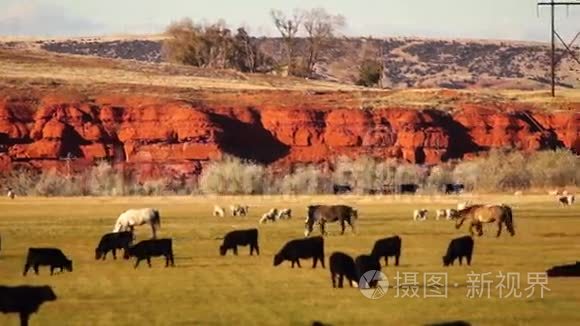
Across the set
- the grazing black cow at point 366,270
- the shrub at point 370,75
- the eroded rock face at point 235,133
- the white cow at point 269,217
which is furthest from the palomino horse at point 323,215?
the shrub at point 370,75

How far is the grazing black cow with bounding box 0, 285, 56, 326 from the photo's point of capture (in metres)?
22.6

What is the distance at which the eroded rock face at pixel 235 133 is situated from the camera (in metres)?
104

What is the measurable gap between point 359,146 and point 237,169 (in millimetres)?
17945

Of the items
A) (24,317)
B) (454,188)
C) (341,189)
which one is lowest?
(454,188)

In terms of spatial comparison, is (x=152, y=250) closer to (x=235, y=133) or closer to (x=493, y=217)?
(x=493, y=217)

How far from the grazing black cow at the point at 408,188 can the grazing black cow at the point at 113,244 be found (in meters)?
57.3

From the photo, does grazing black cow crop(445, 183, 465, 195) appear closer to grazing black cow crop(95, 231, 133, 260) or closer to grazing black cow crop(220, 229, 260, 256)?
grazing black cow crop(220, 229, 260, 256)

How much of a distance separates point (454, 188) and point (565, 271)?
62145 mm

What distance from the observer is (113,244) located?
3641 cm

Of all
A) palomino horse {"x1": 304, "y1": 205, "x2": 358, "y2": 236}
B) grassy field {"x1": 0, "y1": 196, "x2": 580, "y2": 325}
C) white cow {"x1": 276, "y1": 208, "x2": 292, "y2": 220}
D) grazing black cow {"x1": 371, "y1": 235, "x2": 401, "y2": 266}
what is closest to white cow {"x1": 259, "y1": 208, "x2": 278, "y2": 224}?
grassy field {"x1": 0, "y1": 196, "x2": 580, "y2": 325}

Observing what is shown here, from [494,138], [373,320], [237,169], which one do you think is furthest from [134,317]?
[494,138]

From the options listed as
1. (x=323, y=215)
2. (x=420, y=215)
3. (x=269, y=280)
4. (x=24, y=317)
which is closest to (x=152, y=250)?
(x=269, y=280)

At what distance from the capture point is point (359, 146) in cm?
10744

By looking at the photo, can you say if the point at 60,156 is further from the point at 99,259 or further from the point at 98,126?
the point at 99,259
